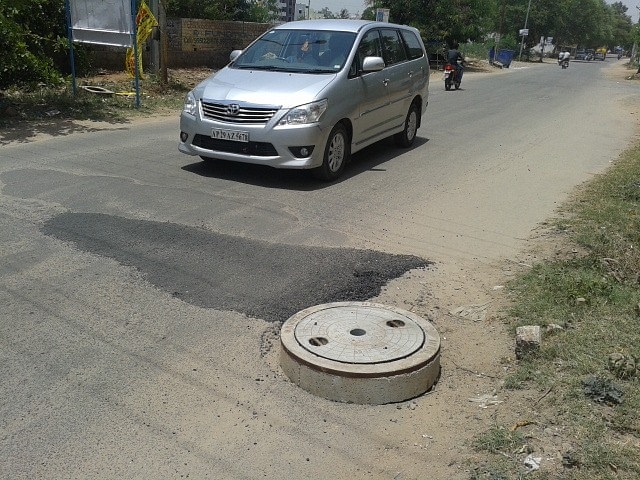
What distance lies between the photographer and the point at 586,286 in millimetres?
4762

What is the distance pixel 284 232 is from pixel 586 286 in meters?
2.66

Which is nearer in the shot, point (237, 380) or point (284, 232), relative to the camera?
point (237, 380)

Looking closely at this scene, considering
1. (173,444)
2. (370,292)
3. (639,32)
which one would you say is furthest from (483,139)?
(639,32)

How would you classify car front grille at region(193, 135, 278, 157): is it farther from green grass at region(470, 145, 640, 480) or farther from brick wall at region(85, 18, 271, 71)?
brick wall at region(85, 18, 271, 71)

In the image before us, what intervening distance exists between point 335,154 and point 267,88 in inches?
45.7

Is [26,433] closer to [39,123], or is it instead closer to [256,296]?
[256,296]

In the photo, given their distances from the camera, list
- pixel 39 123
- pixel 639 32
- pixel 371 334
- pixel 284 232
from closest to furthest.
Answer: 1. pixel 371 334
2. pixel 284 232
3. pixel 39 123
4. pixel 639 32

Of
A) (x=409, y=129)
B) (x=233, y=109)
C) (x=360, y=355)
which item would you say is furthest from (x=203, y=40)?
(x=360, y=355)

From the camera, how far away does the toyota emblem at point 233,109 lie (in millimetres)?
7461

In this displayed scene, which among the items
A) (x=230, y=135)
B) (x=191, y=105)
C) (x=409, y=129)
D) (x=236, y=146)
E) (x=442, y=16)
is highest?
(x=442, y=16)

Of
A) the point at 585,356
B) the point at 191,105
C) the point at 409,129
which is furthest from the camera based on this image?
the point at 409,129

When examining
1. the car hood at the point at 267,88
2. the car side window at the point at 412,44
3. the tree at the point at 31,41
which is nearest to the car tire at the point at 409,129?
the car side window at the point at 412,44

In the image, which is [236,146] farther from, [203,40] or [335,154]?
[203,40]

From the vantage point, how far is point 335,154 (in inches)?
317
